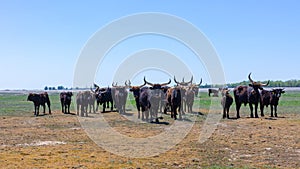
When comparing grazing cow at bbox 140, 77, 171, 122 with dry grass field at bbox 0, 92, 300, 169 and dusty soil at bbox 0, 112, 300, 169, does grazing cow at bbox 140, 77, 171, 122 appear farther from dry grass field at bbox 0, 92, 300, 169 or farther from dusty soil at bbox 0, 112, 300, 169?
dusty soil at bbox 0, 112, 300, 169

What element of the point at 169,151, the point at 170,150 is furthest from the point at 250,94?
the point at 169,151

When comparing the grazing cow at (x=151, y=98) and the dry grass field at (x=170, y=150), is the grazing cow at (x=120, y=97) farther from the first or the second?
the dry grass field at (x=170, y=150)

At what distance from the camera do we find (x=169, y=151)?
14.3 meters

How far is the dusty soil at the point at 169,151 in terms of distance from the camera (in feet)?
39.9

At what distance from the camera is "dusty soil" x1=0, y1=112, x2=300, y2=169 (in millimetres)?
12148

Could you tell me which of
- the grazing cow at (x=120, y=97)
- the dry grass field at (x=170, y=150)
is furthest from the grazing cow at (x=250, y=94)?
the grazing cow at (x=120, y=97)

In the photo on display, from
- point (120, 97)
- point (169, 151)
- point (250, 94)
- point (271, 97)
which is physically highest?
point (250, 94)

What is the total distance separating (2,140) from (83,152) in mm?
5411

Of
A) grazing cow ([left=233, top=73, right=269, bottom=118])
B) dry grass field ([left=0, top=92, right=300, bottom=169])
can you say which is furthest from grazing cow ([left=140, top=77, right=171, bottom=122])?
grazing cow ([left=233, top=73, right=269, bottom=118])

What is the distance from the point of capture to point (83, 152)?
14.2 metres

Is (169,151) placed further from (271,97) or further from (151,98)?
(271,97)

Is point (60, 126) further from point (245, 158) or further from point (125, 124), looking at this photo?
point (245, 158)

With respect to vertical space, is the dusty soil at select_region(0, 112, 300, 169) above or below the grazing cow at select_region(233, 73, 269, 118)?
below

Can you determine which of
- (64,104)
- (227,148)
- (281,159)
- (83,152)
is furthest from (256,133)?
(64,104)
